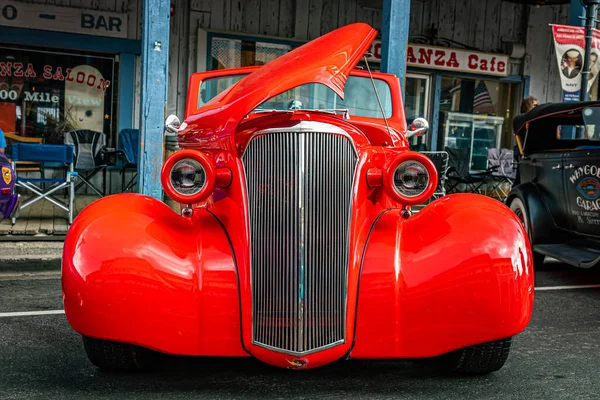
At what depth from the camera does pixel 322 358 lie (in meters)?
3.23

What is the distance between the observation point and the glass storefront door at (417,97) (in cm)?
1325

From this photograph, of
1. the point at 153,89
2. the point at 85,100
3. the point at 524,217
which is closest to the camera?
the point at 524,217

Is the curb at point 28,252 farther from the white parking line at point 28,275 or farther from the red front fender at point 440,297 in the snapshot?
the red front fender at point 440,297

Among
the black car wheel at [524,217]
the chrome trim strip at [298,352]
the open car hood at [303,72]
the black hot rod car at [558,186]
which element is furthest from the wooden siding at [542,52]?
the chrome trim strip at [298,352]

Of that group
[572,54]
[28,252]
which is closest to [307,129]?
[28,252]

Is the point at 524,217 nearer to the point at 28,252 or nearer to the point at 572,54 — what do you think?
the point at 572,54

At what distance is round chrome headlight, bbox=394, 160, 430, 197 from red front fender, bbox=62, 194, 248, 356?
3.05 ft

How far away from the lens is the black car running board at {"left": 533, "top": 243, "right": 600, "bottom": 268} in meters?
6.00

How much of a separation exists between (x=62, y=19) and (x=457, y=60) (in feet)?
24.0

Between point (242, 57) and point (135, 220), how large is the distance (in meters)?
9.01

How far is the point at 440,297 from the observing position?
3.27m

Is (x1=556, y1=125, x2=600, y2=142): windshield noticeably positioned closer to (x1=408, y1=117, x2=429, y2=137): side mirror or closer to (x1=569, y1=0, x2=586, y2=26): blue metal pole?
(x1=569, y1=0, x2=586, y2=26): blue metal pole

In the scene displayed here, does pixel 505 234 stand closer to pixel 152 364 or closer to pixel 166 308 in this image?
pixel 166 308

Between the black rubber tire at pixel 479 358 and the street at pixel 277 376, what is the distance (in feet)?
0.20
